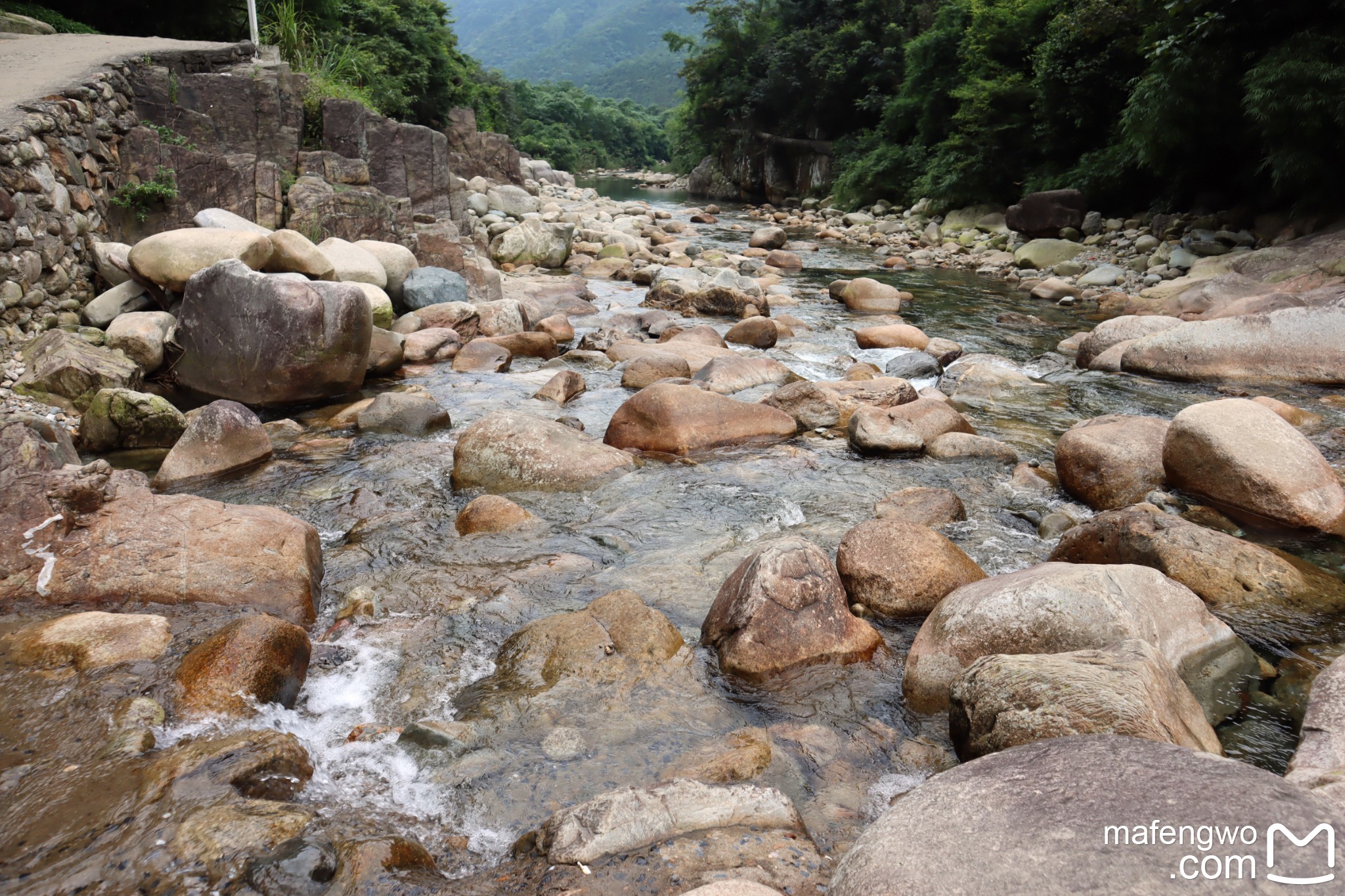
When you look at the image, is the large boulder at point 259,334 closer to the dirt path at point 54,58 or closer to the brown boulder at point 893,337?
the dirt path at point 54,58

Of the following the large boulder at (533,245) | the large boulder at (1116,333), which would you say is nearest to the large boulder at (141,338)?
the large boulder at (533,245)

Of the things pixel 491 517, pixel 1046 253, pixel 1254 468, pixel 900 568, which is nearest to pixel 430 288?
pixel 491 517

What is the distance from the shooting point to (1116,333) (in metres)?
9.35

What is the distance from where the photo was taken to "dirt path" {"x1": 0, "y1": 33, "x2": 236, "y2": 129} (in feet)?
25.0

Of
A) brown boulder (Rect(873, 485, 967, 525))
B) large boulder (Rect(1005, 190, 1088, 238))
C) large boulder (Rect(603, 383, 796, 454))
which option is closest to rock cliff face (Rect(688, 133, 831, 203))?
large boulder (Rect(1005, 190, 1088, 238))

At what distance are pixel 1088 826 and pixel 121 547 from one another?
4.08 m

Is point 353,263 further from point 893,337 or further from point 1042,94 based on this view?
point 1042,94

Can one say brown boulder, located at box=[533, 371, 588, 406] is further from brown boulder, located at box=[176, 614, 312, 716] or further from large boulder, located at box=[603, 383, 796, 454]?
brown boulder, located at box=[176, 614, 312, 716]

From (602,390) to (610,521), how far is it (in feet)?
10.8

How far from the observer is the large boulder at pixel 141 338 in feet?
22.7

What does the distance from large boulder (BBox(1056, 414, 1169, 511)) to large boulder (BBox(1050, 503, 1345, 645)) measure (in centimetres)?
103

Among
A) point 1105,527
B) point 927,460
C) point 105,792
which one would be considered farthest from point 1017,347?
point 105,792

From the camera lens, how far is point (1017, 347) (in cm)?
1062

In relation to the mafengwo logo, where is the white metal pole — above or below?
above
